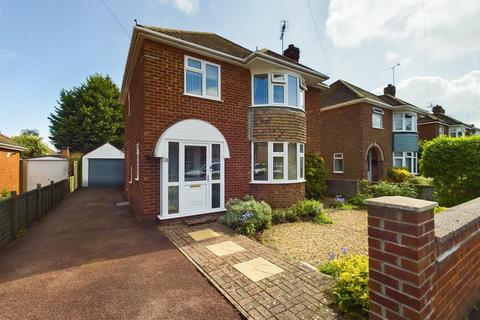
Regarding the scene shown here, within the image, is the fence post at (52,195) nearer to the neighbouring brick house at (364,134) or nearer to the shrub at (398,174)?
the neighbouring brick house at (364,134)

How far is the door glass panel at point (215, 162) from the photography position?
303 inches

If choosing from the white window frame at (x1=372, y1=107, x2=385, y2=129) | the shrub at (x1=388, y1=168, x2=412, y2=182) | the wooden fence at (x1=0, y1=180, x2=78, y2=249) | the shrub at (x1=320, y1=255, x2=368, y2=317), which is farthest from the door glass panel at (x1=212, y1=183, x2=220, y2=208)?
the shrub at (x1=388, y1=168, x2=412, y2=182)

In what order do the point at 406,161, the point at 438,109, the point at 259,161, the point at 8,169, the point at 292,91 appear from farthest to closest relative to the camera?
the point at 438,109 → the point at 406,161 → the point at 8,169 → the point at 292,91 → the point at 259,161

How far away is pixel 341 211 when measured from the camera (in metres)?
9.34

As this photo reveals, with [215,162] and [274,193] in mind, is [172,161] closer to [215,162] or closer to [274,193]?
[215,162]

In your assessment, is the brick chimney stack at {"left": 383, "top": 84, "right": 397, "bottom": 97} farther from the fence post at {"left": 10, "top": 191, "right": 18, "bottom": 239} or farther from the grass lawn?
the fence post at {"left": 10, "top": 191, "right": 18, "bottom": 239}

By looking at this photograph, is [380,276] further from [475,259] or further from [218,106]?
[218,106]

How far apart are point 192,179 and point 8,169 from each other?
43.4 feet

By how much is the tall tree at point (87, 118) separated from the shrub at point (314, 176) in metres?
24.1

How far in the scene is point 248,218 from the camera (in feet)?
20.7

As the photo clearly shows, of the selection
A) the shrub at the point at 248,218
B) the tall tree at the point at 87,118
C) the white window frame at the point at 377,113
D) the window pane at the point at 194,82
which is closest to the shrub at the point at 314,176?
the shrub at the point at 248,218

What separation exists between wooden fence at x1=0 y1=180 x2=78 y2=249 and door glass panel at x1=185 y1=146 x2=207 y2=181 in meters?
4.35

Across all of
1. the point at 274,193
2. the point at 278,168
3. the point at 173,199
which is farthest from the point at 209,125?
the point at 274,193

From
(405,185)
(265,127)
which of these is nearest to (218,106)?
(265,127)
